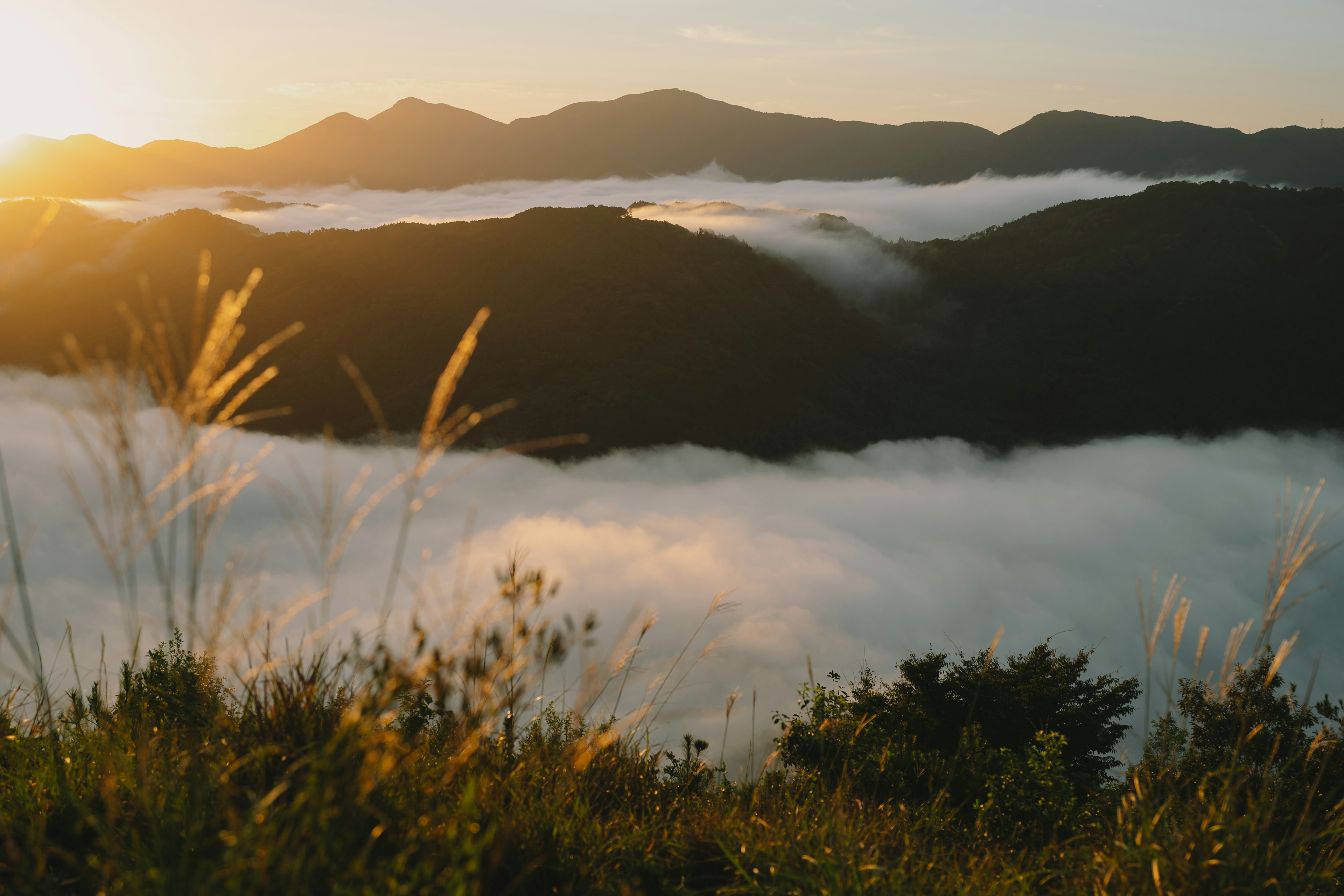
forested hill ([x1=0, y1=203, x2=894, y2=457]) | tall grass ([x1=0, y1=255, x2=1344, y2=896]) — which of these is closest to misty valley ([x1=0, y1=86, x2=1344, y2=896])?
tall grass ([x1=0, y1=255, x2=1344, y2=896])

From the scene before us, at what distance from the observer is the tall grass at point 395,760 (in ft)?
6.58

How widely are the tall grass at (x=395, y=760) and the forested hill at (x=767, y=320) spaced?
13178 centimetres

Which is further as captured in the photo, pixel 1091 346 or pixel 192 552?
pixel 1091 346

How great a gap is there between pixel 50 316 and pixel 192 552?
8160 inches

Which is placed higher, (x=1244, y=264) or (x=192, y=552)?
(x=1244, y=264)

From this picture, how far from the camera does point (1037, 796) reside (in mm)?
15750

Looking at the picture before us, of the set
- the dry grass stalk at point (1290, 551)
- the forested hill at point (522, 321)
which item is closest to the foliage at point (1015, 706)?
the dry grass stalk at point (1290, 551)

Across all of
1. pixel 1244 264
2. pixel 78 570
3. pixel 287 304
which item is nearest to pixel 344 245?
pixel 287 304

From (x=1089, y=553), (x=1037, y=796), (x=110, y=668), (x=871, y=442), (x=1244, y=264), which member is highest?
(x=1244, y=264)

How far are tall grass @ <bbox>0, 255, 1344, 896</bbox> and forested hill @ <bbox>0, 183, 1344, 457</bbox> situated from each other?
131781 mm

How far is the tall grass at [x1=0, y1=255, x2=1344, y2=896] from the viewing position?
201cm

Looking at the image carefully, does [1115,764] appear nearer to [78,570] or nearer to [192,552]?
[192,552]

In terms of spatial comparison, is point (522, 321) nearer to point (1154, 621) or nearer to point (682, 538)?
point (682, 538)

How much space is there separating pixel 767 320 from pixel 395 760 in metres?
162
